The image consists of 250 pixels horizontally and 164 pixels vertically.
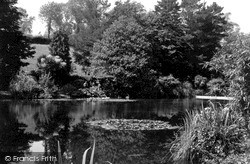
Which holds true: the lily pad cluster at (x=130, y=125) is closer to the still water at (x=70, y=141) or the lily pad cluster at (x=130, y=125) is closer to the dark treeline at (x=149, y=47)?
the still water at (x=70, y=141)

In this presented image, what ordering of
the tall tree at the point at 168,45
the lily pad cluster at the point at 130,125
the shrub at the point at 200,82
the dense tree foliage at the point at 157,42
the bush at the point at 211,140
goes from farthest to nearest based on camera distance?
1. the shrub at the point at 200,82
2. the tall tree at the point at 168,45
3. the dense tree foliage at the point at 157,42
4. the lily pad cluster at the point at 130,125
5. the bush at the point at 211,140

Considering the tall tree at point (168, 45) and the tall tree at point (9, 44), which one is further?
the tall tree at point (168, 45)

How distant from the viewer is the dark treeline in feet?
87.9

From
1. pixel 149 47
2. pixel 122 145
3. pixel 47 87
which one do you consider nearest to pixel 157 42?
pixel 149 47

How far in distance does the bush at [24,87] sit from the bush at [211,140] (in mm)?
15419

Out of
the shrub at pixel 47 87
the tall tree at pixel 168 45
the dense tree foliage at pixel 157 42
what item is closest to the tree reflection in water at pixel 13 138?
the shrub at pixel 47 87

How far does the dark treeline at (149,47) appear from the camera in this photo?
26.8 metres

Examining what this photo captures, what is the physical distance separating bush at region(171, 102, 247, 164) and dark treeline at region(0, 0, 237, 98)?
16858mm

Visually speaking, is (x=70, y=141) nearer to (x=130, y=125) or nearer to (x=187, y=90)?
(x=130, y=125)

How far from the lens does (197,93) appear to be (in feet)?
106

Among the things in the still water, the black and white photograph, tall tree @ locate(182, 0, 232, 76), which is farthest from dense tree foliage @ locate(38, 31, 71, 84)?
tall tree @ locate(182, 0, 232, 76)

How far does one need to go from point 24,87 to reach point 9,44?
3227 mm

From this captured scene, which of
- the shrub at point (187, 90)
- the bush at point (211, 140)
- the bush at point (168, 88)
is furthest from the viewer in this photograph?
the shrub at point (187, 90)

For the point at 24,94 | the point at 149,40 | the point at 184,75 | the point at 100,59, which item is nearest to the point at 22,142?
the point at 24,94
